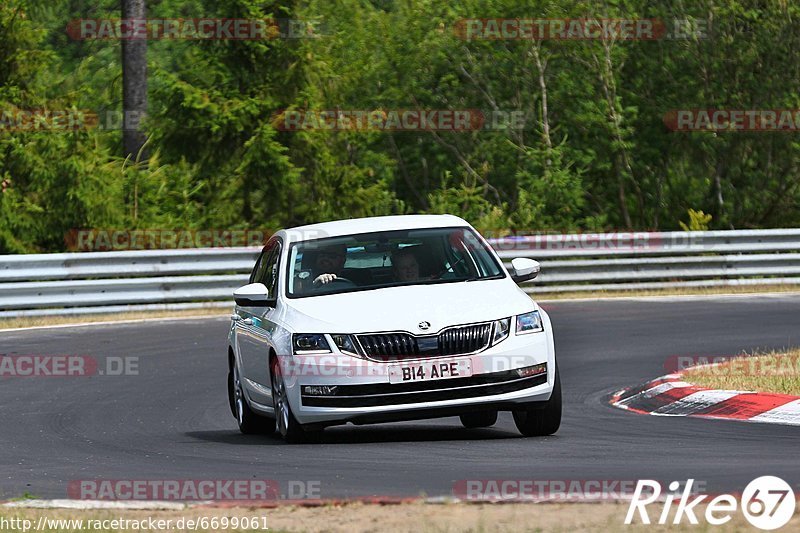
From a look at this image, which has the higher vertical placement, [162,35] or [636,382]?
[162,35]

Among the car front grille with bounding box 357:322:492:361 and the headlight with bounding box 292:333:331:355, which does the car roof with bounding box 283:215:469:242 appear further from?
the car front grille with bounding box 357:322:492:361

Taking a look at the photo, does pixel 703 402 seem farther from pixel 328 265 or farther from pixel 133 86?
pixel 133 86

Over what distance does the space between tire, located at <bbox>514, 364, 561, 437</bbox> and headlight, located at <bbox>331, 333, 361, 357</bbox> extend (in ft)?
3.90

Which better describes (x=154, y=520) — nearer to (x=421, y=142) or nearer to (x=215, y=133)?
(x=215, y=133)

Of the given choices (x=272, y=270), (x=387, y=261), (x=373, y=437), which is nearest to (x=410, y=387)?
(x=373, y=437)

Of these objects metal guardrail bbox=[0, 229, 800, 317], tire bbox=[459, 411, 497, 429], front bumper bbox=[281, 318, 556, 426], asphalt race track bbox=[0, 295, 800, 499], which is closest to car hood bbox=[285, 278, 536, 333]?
front bumper bbox=[281, 318, 556, 426]

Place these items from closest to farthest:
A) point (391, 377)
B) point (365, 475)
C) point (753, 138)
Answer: point (365, 475) → point (391, 377) → point (753, 138)

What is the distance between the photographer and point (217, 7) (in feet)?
98.8

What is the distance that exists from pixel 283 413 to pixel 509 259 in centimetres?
1444

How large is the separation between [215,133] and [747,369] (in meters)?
18.7

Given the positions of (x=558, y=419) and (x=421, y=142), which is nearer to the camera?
(x=558, y=419)

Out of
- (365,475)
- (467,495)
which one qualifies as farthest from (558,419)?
(467,495)

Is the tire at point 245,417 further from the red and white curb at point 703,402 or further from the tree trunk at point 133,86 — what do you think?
the tree trunk at point 133,86

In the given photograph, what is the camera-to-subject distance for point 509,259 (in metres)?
25.2
